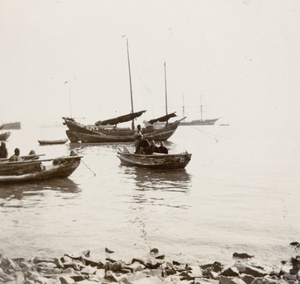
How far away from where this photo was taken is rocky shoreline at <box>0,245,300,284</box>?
502cm

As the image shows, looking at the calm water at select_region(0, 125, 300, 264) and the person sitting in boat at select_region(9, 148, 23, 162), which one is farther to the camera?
the person sitting in boat at select_region(9, 148, 23, 162)

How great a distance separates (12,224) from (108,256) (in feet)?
12.0

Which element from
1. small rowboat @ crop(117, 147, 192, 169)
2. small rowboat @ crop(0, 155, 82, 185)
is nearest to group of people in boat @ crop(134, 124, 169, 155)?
small rowboat @ crop(117, 147, 192, 169)

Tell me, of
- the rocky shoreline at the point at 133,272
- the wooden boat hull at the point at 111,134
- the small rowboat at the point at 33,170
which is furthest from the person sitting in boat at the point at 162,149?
the wooden boat hull at the point at 111,134

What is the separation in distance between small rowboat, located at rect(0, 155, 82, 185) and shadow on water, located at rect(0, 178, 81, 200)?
0.76ft

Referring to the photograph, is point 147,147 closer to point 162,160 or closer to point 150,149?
point 150,149

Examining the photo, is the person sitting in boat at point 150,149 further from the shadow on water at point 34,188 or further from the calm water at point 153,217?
the shadow on water at point 34,188

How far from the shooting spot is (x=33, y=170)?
15.4 m

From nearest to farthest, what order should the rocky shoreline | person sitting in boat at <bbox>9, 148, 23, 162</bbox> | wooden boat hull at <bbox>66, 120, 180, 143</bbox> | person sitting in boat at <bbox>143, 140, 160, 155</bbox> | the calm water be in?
the rocky shoreline → the calm water → person sitting in boat at <bbox>9, 148, 23, 162</bbox> → person sitting in boat at <bbox>143, 140, 160, 155</bbox> → wooden boat hull at <bbox>66, 120, 180, 143</bbox>

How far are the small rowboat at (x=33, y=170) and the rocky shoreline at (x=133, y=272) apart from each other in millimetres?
9255

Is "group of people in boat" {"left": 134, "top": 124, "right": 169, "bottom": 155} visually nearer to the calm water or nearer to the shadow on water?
the calm water

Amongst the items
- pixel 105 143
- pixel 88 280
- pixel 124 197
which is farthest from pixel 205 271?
pixel 105 143

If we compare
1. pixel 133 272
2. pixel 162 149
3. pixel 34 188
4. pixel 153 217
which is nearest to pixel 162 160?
pixel 162 149

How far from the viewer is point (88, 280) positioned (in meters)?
5.19
